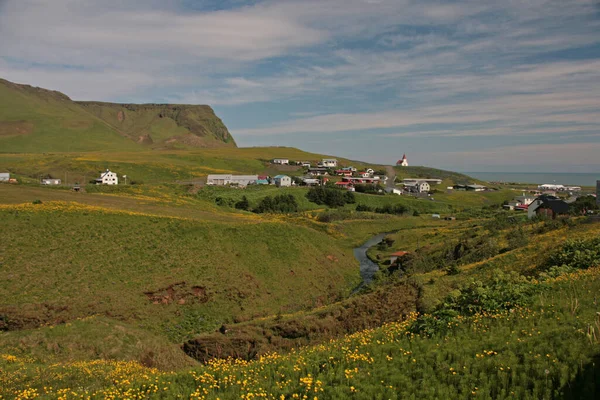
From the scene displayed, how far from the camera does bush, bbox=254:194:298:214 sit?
8901cm

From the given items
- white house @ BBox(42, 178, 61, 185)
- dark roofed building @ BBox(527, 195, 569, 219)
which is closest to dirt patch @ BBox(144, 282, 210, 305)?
dark roofed building @ BBox(527, 195, 569, 219)

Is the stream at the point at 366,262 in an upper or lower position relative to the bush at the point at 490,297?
lower

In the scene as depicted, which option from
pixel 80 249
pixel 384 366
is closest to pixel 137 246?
pixel 80 249

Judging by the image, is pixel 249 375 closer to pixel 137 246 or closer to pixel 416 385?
pixel 416 385

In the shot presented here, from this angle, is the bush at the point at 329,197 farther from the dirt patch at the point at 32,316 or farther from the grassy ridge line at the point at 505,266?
the dirt patch at the point at 32,316

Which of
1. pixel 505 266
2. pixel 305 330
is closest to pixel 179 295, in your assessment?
pixel 305 330

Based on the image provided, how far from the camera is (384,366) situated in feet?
35.8

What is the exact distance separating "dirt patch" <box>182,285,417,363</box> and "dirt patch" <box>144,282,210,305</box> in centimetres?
962

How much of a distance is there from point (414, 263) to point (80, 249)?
31.6 meters

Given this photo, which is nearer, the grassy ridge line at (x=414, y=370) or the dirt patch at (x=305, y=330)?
the grassy ridge line at (x=414, y=370)

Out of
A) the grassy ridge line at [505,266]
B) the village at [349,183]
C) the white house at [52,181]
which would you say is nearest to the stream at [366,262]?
the grassy ridge line at [505,266]

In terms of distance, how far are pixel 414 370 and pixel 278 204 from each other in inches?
3249

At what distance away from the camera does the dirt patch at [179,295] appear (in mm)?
30703

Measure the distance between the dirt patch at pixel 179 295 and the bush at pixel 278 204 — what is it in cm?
5457
